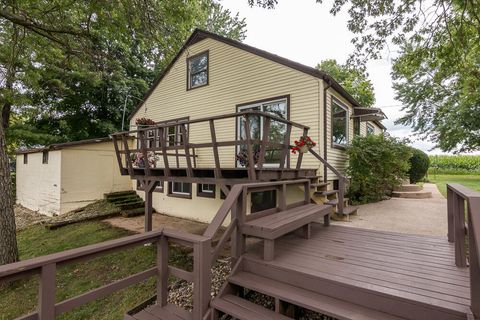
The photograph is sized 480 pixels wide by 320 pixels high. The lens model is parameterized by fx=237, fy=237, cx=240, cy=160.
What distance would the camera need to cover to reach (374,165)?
23.1 ft

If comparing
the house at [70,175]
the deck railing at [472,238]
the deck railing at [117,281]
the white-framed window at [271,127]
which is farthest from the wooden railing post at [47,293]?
the house at [70,175]

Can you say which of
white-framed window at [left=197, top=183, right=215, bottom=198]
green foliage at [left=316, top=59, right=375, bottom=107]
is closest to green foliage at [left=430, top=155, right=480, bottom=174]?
green foliage at [left=316, top=59, right=375, bottom=107]

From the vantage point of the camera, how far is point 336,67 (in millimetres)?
22234

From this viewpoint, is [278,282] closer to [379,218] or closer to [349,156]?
[379,218]

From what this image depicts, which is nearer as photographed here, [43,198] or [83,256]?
[83,256]

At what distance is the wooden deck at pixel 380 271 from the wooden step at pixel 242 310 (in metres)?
0.38

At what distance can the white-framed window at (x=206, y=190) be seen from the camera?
7.86 m

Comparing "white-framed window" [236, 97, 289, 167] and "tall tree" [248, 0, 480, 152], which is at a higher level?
"tall tree" [248, 0, 480, 152]

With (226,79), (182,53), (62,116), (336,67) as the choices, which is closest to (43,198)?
(62,116)

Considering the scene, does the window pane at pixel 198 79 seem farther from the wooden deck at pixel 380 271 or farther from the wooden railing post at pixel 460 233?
the wooden railing post at pixel 460 233

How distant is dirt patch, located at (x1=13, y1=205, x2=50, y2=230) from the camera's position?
9245 millimetres

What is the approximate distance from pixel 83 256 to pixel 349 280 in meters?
2.37

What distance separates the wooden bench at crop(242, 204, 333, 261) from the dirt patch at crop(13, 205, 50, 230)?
1009cm

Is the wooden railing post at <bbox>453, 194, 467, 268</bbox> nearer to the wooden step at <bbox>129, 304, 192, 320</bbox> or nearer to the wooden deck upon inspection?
the wooden deck
